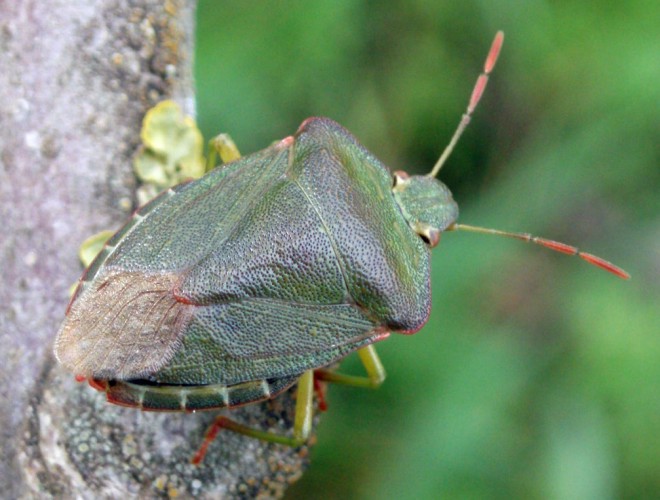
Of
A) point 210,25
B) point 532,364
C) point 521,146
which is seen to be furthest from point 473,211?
point 210,25

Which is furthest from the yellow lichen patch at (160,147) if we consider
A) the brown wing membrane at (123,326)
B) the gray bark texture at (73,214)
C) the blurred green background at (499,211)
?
the blurred green background at (499,211)

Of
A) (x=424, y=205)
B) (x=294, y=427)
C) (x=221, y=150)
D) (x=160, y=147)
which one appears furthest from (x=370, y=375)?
(x=160, y=147)

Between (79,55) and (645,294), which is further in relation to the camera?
(645,294)

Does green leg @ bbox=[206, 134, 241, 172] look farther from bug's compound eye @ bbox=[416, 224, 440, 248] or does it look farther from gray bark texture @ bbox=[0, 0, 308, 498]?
bug's compound eye @ bbox=[416, 224, 440, 248]

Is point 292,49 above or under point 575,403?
above

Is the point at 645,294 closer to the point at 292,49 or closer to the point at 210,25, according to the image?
the point at 292,49

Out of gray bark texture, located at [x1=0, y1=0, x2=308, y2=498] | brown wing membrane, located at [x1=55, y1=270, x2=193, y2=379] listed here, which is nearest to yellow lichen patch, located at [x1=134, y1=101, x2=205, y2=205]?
gray bark texture, located at [x1=0, y1=0, x2=308, y2=498]
